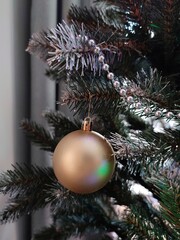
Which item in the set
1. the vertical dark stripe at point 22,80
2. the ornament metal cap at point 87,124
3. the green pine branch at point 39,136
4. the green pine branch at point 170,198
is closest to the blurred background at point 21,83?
the vertical dark stripe at point 22,80

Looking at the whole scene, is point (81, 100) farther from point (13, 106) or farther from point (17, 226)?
point (17, 226)

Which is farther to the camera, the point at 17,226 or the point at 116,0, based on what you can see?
the point at 17,226

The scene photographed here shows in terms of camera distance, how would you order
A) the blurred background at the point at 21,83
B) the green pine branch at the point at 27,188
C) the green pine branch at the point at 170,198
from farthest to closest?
the blurred background at the point at 21,83, the green pine branch at the point at 27,188, the green pine branch at the point at 170,198

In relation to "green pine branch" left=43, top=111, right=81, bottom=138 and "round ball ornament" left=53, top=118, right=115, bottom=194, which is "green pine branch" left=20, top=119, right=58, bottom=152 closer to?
"green pine branch" left=43, top=111, right=81, bottom=138

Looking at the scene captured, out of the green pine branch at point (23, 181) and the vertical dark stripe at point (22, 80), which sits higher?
the vertical dark stripe at point (22, 80)

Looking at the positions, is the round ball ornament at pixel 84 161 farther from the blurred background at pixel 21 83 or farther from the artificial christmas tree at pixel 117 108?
the blurred background at pixel 21 83

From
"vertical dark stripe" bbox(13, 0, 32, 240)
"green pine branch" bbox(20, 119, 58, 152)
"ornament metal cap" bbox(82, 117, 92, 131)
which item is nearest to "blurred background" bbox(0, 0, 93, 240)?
"vertical dark stripe" bbox(13, 0, 32, 240)

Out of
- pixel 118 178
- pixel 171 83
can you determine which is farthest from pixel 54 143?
pixel 171 83
